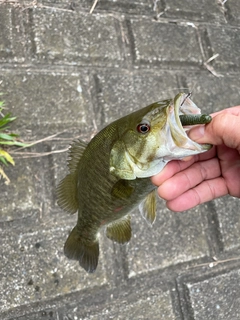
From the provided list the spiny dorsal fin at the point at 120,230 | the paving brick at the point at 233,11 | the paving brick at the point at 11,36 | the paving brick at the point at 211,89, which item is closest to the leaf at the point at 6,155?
the paving brick at the point at 11,36

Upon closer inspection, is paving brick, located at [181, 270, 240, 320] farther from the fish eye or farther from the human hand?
the fish eye

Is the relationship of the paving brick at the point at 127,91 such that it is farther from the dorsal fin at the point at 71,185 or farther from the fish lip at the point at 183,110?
the fish lip at the point at 183,110

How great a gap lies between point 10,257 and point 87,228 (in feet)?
1.80

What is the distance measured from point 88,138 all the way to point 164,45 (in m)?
0.79

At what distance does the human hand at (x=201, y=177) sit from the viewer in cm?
150

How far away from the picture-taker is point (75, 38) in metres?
2.42

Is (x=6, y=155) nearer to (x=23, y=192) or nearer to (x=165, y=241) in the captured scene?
(x=23, y=192)

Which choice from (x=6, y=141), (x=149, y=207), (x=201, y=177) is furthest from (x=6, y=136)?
(x=201, y=177)

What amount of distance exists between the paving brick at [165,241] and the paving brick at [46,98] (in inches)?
24.6

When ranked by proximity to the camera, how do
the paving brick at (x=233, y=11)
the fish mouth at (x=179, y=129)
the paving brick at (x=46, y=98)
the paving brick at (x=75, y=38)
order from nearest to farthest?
1. the fish mouth at (x=179, y=129)
2. the paving brick at (x=46, y=98)
3. the paving brick at (x=75, y=38)
4. the paving brick at (x=233, y=11)

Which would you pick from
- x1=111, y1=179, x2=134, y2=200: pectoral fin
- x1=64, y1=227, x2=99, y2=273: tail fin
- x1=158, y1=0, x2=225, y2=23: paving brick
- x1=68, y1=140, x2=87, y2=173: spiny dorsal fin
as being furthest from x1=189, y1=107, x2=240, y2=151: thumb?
x1=158, y1=0, x2=225, y2=23: paving brick

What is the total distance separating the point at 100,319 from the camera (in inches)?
81.3

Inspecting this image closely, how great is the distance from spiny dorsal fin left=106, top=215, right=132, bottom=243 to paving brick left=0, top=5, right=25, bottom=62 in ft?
3.39

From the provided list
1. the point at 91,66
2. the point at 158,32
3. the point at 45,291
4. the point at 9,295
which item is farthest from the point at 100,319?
the point at 158,32
